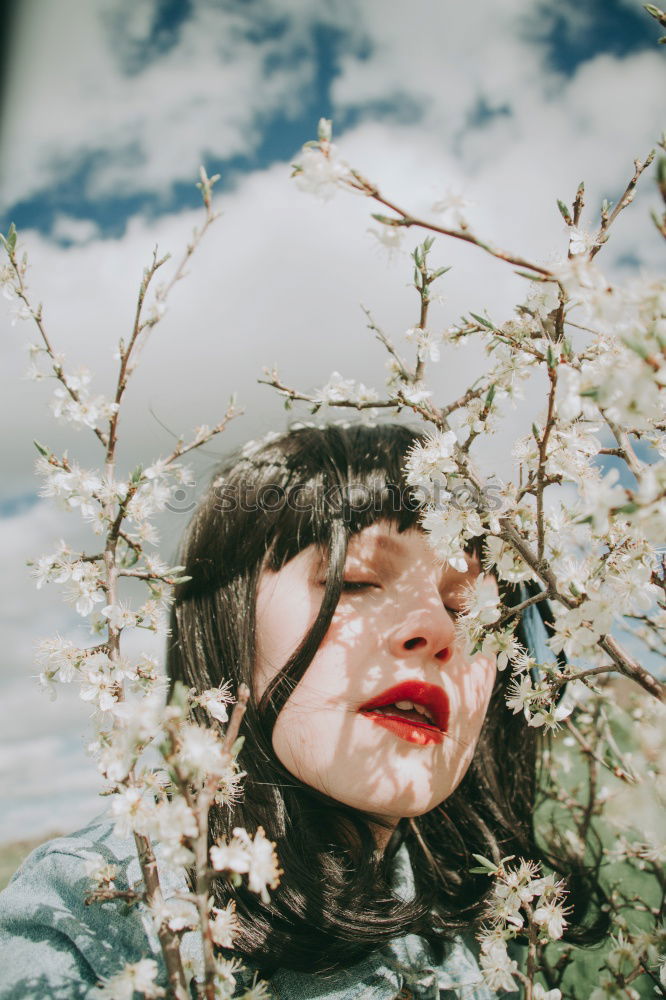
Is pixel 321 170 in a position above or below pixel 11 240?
below

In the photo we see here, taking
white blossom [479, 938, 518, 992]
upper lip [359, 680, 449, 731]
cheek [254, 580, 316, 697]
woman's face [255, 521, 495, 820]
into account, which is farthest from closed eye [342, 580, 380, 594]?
white blossom [479, 938, 518, 992]

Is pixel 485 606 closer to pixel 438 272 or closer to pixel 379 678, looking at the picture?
pixel 379 678

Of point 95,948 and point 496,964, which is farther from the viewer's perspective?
point 496,964

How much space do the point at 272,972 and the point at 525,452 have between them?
1.48 metres

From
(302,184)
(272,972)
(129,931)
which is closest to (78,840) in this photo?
(129,931)

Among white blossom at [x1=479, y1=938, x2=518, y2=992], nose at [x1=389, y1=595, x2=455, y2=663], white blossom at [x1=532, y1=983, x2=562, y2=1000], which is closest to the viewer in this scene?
white blossom at [x1=532, y1=983, x2=562, y2=1000]

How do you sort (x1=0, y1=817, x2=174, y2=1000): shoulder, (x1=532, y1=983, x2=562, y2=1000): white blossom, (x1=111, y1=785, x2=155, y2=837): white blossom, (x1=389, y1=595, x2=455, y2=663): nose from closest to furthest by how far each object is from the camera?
(x1=111, y1=785, x2=155, y2=837): white blossom < (x1=0, y1=817, x2=174, y2=1000): shoulder < (x1=532, y1=983, x2=562, y2=1000): white blossom < (x1=389, y1=595, x2=455, y2=663): nose

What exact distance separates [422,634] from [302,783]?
0.53 meters

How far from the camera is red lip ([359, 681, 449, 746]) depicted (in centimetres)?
157

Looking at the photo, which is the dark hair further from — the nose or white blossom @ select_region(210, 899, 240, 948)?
white blossom @ select_region(210, 899, 240, 948)

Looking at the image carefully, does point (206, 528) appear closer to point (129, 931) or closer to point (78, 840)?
point (78, 840)

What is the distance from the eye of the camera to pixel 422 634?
62.4 inches

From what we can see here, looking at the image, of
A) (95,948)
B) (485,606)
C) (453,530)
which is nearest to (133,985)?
(95,948)

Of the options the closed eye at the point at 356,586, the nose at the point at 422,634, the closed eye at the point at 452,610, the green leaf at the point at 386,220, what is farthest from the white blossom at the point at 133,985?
the green leaf at the point at 386,220
